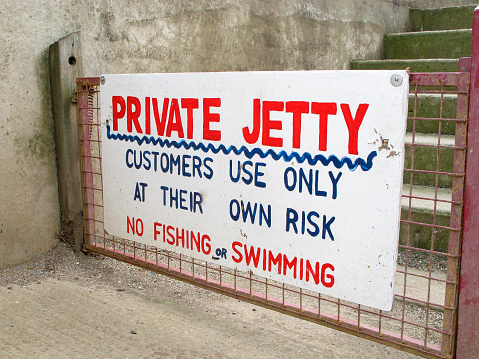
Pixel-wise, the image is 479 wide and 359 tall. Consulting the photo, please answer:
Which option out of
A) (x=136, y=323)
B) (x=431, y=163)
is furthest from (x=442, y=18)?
(x=136, y=323)

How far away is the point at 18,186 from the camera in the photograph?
2.91 m

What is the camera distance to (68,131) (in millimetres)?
3041

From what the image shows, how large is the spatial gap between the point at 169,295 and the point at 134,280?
1.02 ft

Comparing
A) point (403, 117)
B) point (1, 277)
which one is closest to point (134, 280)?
point (1, 277)

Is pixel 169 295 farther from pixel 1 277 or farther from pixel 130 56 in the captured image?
pixel 130 56

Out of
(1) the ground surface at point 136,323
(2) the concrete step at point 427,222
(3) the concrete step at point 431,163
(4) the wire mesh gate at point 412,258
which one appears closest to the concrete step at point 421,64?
(4) the wire mesh gate at point 412,258

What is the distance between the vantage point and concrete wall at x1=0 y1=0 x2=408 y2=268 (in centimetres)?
284

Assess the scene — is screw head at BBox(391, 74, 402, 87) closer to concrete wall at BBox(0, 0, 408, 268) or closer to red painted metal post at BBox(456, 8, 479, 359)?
red painted metal post at BBox(456, 8, 479, 359)

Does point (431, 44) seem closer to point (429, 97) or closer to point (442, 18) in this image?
point (442, 18)

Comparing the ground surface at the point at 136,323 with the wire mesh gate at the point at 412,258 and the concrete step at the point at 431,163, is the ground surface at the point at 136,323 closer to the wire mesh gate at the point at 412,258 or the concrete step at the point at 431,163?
the wire mesh gate at the point at 412,258

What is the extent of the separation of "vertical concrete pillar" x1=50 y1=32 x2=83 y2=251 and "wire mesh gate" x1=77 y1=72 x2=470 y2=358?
2.6 inches

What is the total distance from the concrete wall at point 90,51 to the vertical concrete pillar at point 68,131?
5 cm

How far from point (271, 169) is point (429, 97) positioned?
94.6 inches

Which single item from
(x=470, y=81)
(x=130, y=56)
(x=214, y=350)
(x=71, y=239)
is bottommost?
(x=214, y=350)
